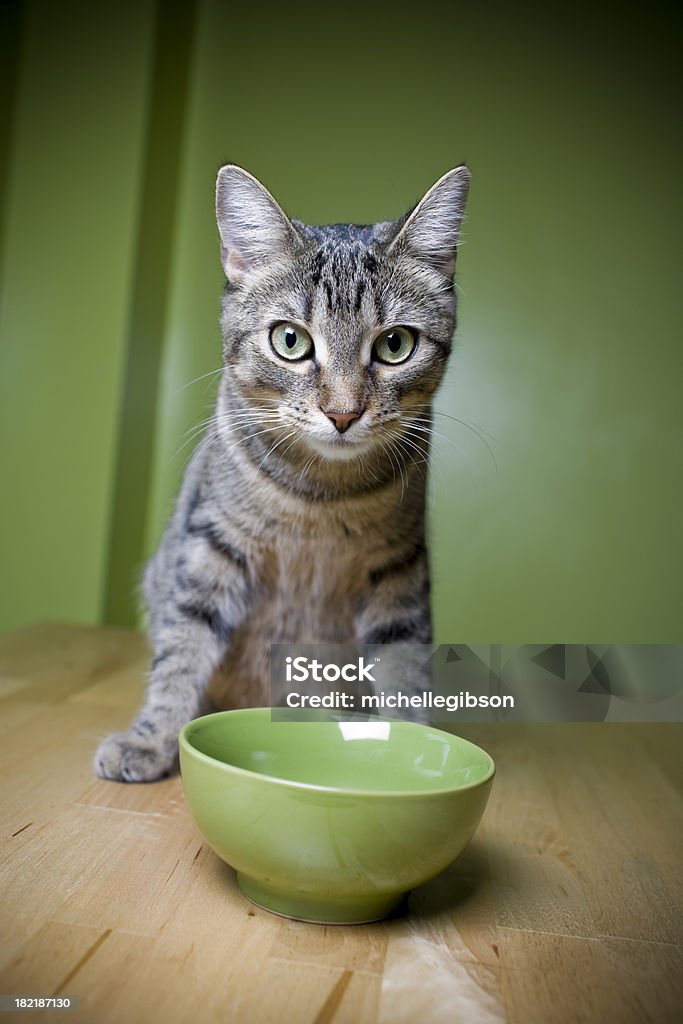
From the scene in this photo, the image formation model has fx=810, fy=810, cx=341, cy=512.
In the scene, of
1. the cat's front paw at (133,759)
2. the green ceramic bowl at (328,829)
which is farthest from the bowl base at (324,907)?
the cat's front paw at (133,759)

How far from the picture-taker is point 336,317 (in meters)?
0.84

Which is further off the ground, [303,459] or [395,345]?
[395,345]

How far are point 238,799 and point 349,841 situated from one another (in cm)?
8

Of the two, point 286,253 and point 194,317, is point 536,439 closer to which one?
point 286,253

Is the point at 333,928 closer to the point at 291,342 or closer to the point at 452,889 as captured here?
the point at 452,889

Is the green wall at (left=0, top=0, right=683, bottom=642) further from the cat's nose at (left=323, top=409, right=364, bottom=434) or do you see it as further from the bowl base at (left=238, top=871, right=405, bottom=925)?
the bowl base at (left=238, top=871, right=405, bottom=925)

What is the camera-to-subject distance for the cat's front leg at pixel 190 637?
91 cm

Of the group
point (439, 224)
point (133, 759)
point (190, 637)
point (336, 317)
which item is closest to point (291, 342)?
point (336, 317)

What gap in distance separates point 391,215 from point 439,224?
0.28m

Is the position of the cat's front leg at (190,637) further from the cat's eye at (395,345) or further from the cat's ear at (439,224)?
the cat's ear at (439,224)

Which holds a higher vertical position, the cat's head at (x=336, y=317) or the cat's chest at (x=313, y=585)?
the cat's head at (x=336, y=317)

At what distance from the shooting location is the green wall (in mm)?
981

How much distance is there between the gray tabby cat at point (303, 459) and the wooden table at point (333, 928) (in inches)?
5.0

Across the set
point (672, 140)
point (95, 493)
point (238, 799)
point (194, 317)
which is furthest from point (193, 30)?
point (238, 799)
